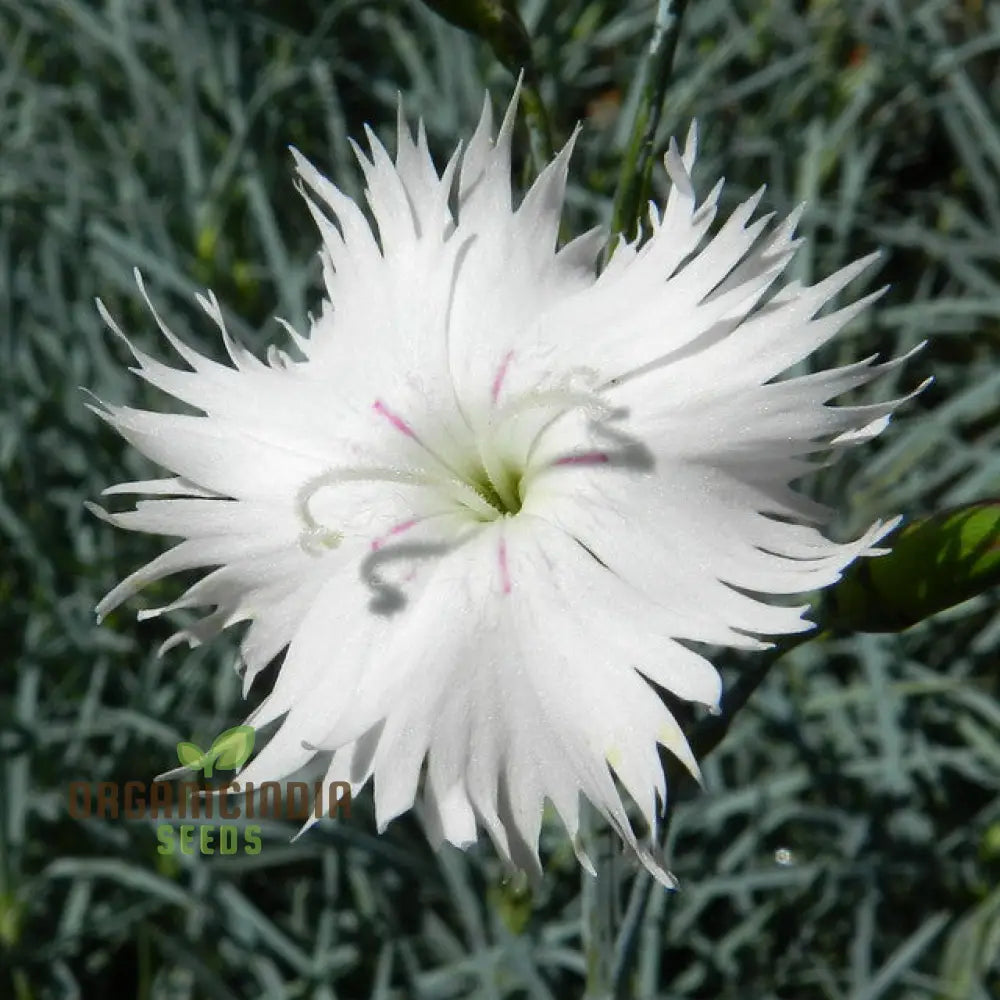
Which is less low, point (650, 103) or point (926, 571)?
point (650, 103)

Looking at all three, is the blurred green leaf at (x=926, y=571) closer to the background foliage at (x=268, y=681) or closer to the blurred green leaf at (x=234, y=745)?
the blurred green leaf at (x=234, y=745)

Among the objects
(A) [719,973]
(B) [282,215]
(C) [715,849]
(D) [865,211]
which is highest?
(B) [282,215]

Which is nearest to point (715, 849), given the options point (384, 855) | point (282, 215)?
point (384, 855)

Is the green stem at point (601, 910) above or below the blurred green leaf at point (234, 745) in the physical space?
below

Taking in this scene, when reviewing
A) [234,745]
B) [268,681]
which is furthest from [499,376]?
[268,681]

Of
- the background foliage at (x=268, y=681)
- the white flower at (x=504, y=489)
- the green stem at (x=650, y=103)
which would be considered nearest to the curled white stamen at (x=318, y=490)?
the white flower at (x=504, y=489)

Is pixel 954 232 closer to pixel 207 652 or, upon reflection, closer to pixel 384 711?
pixel 207 652

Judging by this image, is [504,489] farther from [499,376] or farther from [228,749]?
[228,749]
